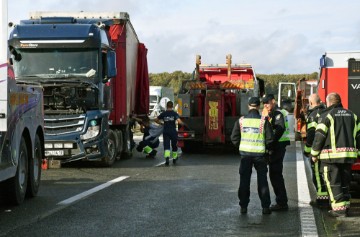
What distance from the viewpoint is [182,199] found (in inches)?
437

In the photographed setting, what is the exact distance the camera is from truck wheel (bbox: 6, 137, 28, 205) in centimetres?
1014

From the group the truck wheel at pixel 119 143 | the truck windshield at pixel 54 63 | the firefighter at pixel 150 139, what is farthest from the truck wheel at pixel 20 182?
the firefighter at pixel 150 139

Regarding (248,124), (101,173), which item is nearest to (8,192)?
(248,124)

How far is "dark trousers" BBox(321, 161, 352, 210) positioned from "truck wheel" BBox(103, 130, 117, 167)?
7.92 meters

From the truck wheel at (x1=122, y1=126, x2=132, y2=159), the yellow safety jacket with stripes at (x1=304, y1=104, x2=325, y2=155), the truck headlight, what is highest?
the yellow safety jacket with stripes at (x1=304, y1=104, x2=325, y2=155)

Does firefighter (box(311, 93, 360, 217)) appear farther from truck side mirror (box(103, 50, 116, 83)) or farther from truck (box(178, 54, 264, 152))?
truck (box(178, 54, 264, 152))

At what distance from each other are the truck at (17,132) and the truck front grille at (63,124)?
3526 mm

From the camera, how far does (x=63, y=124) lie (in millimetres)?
15719

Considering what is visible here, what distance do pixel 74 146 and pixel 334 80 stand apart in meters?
6.19

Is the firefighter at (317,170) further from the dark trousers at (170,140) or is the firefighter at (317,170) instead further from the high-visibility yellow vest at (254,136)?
the dark trousers at (170,140)

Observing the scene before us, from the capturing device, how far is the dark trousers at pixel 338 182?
30.9ft

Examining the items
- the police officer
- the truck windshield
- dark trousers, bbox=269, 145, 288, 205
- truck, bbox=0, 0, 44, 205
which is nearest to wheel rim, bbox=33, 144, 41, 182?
truck, bbox=0, 0, 44, 205

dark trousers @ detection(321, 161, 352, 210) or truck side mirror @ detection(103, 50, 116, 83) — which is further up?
truck side mirror @ detection(103, 50, 116, 83)

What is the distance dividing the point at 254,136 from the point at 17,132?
10.8 ft
